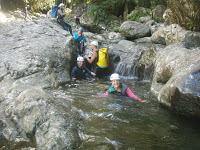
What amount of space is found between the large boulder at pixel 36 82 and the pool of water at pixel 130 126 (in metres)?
0.44

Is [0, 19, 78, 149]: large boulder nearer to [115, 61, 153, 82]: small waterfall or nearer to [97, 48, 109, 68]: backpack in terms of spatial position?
[97, 48, 109, 68]: backpack

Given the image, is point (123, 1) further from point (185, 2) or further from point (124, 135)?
point (124, 135)

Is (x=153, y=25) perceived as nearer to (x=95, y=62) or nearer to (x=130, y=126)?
(x=95, y=62)

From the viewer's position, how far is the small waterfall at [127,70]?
33.0 ft

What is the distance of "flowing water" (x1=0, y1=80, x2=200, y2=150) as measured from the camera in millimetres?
3352

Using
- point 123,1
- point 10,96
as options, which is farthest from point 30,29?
point 123,1

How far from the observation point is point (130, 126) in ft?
13.4

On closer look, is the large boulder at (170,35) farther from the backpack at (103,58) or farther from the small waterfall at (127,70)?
the backpack at (103,58)

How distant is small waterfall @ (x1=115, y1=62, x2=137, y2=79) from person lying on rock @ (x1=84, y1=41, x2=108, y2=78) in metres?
0.81

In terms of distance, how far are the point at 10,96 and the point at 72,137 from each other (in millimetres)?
1906

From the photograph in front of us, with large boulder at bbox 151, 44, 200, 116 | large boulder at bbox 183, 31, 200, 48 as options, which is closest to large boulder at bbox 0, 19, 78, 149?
large boulder at bbox 151, 44, 200, 116

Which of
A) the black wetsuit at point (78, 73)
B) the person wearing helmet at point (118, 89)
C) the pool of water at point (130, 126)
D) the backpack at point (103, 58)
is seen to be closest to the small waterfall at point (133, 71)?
the backpack at point (103, 58)

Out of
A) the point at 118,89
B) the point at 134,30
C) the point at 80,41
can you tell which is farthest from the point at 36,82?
the point at 134,30

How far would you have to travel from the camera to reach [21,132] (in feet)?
11.5
